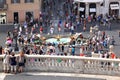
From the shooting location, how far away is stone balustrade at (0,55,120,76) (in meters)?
23.4

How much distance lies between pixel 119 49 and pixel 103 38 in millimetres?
3710

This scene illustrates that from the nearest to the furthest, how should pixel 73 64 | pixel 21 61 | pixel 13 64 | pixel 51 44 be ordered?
pixel 73 64 → pixel 21 61 → pixel 13 64 → pixel 51 44

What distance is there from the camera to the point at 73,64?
936 inches

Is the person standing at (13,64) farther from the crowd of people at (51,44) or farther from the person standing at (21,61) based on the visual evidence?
the person standing at (21,61)

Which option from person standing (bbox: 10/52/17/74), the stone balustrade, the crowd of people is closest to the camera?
the stone balustrade

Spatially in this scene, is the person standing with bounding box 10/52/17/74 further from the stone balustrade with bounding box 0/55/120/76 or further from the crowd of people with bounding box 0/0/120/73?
the stone balustrade with bounding box 0/55/120/76

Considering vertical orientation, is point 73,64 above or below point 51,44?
below

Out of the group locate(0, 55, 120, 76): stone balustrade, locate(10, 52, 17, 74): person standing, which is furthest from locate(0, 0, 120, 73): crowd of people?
locate(0, 55, 120, 76): stone balustrade

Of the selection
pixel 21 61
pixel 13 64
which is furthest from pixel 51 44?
pixel 21 61

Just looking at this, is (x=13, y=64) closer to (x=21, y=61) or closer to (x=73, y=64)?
(x=21, y=61)

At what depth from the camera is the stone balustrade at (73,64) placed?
76.6 feet

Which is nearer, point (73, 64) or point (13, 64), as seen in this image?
point (73, 64)

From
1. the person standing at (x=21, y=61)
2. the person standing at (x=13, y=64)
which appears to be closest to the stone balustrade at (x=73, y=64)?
the person standing at (x=21, y=61)

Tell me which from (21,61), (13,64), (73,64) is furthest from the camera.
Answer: (13,64)
